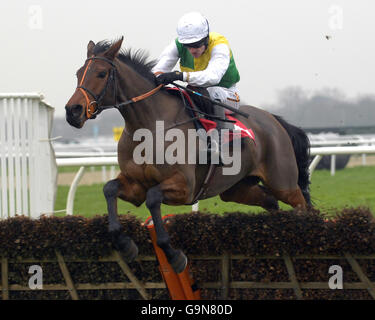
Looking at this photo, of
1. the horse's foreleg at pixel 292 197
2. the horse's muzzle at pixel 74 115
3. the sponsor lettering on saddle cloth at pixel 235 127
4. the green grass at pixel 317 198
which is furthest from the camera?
the green grass at pixel 317 198

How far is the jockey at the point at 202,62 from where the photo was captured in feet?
13.4

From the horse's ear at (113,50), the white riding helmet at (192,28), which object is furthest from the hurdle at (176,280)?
the white riding helmet at (192,28)

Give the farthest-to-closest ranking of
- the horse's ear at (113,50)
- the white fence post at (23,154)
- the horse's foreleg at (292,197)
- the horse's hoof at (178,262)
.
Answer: the white fence post at (23,154) → the horse's foreleg at (292,197) → the horse's ear at (113,50) → the horse's hoof at (178,262)

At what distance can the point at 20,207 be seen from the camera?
17.3 feet

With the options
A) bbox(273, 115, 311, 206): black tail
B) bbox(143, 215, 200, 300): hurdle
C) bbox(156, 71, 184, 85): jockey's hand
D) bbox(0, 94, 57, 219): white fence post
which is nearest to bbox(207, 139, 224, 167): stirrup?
bbox(156, 71, 184, 85): jockey's hand

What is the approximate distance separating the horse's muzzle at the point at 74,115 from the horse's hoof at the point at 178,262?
936 millimetres

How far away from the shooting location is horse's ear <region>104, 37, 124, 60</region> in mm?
3869

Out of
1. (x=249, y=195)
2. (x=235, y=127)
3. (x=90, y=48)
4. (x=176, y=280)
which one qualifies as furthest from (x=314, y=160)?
(x=90, y=48)

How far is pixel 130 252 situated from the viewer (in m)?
3.82

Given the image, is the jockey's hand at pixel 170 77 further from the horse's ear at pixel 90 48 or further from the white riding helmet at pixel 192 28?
the horse's ear at pixel 90 48

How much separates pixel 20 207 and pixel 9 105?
839 millimetres

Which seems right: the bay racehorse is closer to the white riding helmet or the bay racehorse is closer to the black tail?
the white riding helmet

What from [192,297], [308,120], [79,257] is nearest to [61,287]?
[79,257]

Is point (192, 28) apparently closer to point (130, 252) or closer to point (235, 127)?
point (235, 127)
